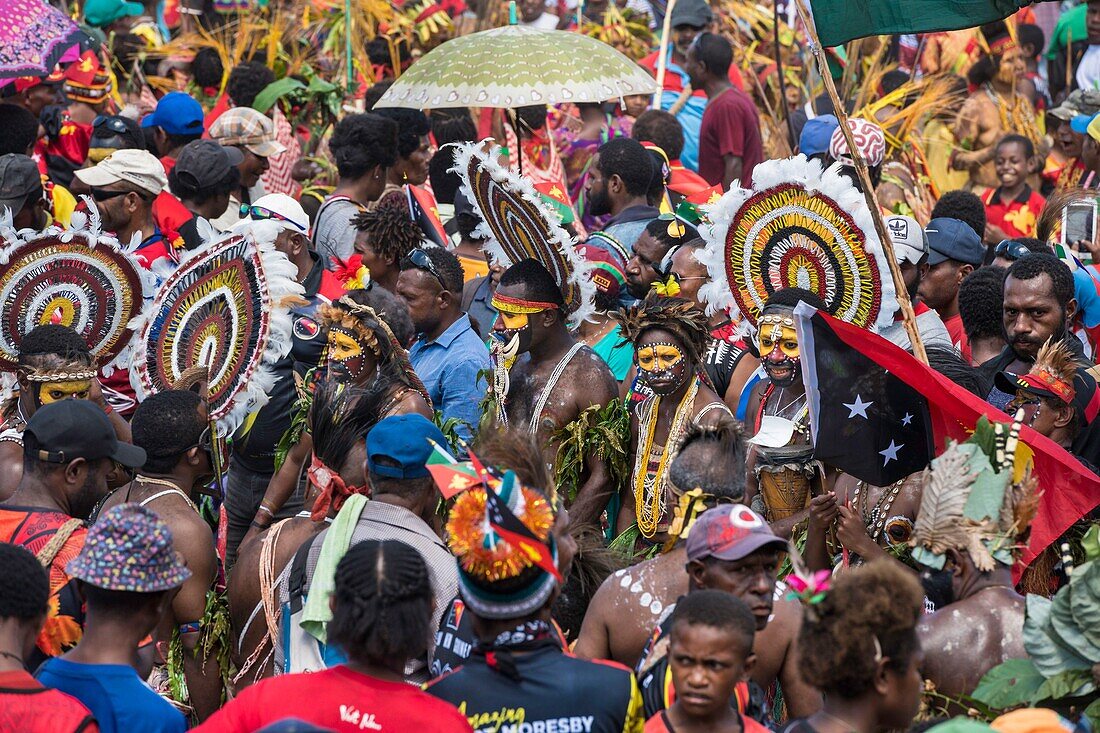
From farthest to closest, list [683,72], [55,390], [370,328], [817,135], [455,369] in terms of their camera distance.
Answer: [683,72] < [817,135] < [455,369] < [370,328] < [55,390]

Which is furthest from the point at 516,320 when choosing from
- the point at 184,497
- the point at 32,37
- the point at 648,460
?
the point at 32,37

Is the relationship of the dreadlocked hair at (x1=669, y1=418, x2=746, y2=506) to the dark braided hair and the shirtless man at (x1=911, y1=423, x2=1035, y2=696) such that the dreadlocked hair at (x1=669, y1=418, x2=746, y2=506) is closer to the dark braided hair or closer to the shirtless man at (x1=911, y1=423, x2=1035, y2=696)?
the shirtless man at (x1=911, y1=423, x2=1035, y2=696)

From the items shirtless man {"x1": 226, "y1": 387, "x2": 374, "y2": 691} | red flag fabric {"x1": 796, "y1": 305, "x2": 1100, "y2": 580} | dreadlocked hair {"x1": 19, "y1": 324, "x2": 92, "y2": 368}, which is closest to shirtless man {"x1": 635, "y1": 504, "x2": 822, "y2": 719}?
red flag fabric {"x1": 796, "y1": 305, "x2": 1100, "y2": 580}

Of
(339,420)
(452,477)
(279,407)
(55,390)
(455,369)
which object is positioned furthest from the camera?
(455,369)

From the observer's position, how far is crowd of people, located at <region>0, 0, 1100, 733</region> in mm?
3891

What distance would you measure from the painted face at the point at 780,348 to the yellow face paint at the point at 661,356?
0.38 meters

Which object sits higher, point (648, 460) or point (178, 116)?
point (178, 116)

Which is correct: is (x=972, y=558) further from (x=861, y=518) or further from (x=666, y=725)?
(x=666, y=725)

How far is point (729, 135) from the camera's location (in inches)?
442

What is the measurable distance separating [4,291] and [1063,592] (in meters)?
4.94

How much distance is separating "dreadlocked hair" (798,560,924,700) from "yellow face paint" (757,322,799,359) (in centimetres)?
267

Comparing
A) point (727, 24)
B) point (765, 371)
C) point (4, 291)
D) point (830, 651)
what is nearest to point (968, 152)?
point (727, 24)

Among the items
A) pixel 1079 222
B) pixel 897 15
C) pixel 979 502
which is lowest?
pixel 1079 222

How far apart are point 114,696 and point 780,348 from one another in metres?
3.32
